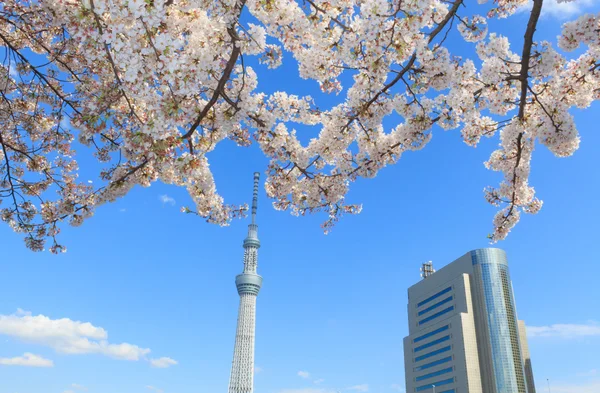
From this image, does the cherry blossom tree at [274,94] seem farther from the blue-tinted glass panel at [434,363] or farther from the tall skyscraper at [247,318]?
the tall skyscraper at [247,318]

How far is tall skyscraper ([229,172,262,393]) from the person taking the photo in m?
84.9

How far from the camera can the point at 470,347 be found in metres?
72.1

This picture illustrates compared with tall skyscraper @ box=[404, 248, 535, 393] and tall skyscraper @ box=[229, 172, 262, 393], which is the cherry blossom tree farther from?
tall skyscraper @ box=[229, 172, 262, 393]

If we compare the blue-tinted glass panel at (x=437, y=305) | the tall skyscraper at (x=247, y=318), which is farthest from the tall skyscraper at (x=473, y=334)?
the tall skyscraper at (x=247, y=318)

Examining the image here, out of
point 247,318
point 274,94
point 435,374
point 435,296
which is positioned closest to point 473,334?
point 435,374

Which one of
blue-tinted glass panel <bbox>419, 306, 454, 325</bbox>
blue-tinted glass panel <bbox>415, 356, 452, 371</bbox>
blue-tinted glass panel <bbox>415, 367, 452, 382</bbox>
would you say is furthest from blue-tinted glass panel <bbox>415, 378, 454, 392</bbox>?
blue-tinted glass panel <bbox>419, 306, 454, 325</bbox>

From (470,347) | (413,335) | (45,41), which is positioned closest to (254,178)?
(413,335)

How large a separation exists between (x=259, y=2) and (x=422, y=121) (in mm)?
2967

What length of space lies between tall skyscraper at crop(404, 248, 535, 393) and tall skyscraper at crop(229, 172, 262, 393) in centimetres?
2992

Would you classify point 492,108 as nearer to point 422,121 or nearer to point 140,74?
point 422,121

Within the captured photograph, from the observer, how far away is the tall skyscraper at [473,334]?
70688mm

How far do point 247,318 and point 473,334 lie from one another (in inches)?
1612

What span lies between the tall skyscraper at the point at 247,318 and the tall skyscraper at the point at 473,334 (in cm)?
2992

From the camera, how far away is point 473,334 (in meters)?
73.4
